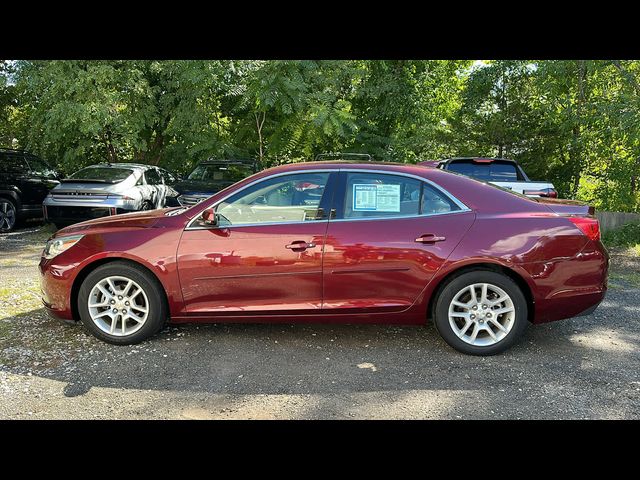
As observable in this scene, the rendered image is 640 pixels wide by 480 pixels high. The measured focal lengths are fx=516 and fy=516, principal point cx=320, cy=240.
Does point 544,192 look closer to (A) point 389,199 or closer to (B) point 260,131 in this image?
(A) point 389,199

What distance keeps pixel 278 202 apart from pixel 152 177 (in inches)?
300

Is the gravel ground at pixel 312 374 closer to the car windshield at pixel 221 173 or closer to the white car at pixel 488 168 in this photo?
the white car at pixel 488 168

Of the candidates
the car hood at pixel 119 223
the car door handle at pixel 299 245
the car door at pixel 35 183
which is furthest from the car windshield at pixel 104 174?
the car door handle at pixel 299 245

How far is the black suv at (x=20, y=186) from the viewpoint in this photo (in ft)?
35.8

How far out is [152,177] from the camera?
36.8 ft

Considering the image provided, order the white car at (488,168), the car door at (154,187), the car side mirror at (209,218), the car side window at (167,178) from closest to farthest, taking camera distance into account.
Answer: the car side mirror at (209,218) < the white car at (488,168) < the car door at (154,187) < the car side window at (167,178)

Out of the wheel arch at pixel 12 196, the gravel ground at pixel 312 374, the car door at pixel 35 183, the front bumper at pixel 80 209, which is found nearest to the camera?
the gravel ground at pixel 312 374

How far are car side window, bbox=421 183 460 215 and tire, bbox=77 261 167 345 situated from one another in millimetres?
2351

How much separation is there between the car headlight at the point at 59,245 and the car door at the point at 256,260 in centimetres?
101

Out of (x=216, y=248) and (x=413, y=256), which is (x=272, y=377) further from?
(x=413, y=256)

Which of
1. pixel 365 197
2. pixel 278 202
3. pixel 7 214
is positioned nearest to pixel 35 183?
pixel 7 214

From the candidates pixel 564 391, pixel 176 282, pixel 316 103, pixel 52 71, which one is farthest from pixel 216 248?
pixel 52 71

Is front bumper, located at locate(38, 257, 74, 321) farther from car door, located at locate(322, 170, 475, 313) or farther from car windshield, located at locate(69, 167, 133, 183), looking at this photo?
car windshield, located at locate(69, 167, 133, 183)

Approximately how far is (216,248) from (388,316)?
60.3 inches
